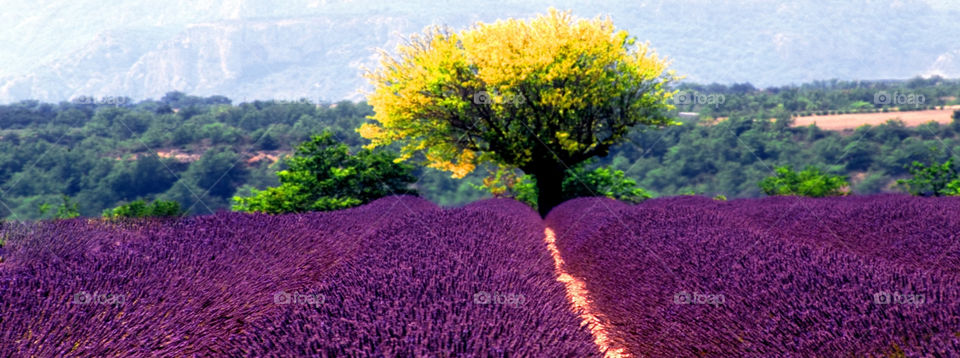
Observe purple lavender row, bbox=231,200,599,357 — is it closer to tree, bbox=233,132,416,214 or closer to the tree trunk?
tree, bbox=233,132,416,214

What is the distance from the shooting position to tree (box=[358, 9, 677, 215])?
12.9m

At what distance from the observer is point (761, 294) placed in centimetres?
339

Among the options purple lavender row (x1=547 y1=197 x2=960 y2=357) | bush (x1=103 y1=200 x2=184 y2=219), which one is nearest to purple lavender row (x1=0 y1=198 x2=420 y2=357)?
purple lavender row (x1=547 y1=197 x2=960 y2=357)

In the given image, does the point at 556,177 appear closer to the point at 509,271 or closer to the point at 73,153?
the point at 509,271

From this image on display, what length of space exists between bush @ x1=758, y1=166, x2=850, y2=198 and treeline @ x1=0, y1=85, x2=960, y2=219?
78.9ft

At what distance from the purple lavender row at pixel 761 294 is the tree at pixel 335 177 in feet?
27.9

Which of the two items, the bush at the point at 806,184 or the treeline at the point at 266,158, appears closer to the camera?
the bush at the point at 806,184

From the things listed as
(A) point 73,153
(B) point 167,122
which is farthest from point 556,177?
(B) point 167,122

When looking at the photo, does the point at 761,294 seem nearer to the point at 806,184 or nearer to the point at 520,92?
the point at 520,92

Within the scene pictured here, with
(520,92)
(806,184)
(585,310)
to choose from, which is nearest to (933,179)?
(806,184)

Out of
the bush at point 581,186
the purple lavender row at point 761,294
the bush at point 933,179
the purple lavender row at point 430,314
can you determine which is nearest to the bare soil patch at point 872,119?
the bush at point 933,179

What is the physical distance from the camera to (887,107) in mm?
74562

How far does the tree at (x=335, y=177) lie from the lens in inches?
547

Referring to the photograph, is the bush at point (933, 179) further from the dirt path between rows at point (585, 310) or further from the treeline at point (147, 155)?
the treeline at point (147, 155)
